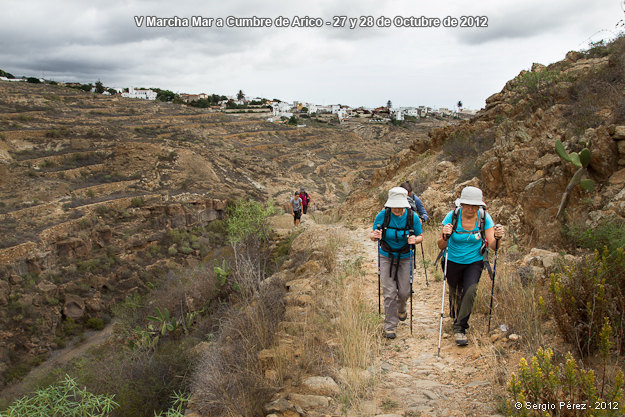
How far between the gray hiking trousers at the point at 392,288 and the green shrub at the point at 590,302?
1.37 m

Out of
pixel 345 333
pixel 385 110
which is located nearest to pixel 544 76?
pixel 345 333

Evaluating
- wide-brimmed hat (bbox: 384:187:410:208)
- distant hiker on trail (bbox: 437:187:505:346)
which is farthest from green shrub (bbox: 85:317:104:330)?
distant hiker on trail (bbox: 437:187:505:346)

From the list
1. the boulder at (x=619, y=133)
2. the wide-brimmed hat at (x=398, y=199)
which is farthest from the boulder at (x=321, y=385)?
the boulder at (x=619, y=133)

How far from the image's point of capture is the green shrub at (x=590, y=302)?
104 inches

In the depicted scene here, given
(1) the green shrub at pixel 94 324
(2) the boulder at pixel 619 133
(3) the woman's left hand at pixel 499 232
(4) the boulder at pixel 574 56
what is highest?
(4) the boulder at pixel 574 56

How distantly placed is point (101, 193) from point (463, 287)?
22375 millimetres

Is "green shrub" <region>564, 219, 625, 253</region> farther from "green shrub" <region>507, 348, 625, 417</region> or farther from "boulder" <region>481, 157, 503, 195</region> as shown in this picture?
"boulder" <region>481, 157, 503, 195</region>

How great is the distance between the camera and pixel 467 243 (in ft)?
11.7

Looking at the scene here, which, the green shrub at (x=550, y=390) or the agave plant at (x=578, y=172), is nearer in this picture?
the green shrub at (x=550, y=390)

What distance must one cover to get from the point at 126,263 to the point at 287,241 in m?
11.0

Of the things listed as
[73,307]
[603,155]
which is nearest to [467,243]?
[603,155]

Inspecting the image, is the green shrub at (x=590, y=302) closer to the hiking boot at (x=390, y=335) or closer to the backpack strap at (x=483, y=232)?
the backpack strap at (x=483, y=232)

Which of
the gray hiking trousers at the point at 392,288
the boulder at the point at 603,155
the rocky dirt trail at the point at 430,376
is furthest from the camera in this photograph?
the boulder at the point at 603,155

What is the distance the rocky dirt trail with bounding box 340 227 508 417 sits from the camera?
2635 mm
